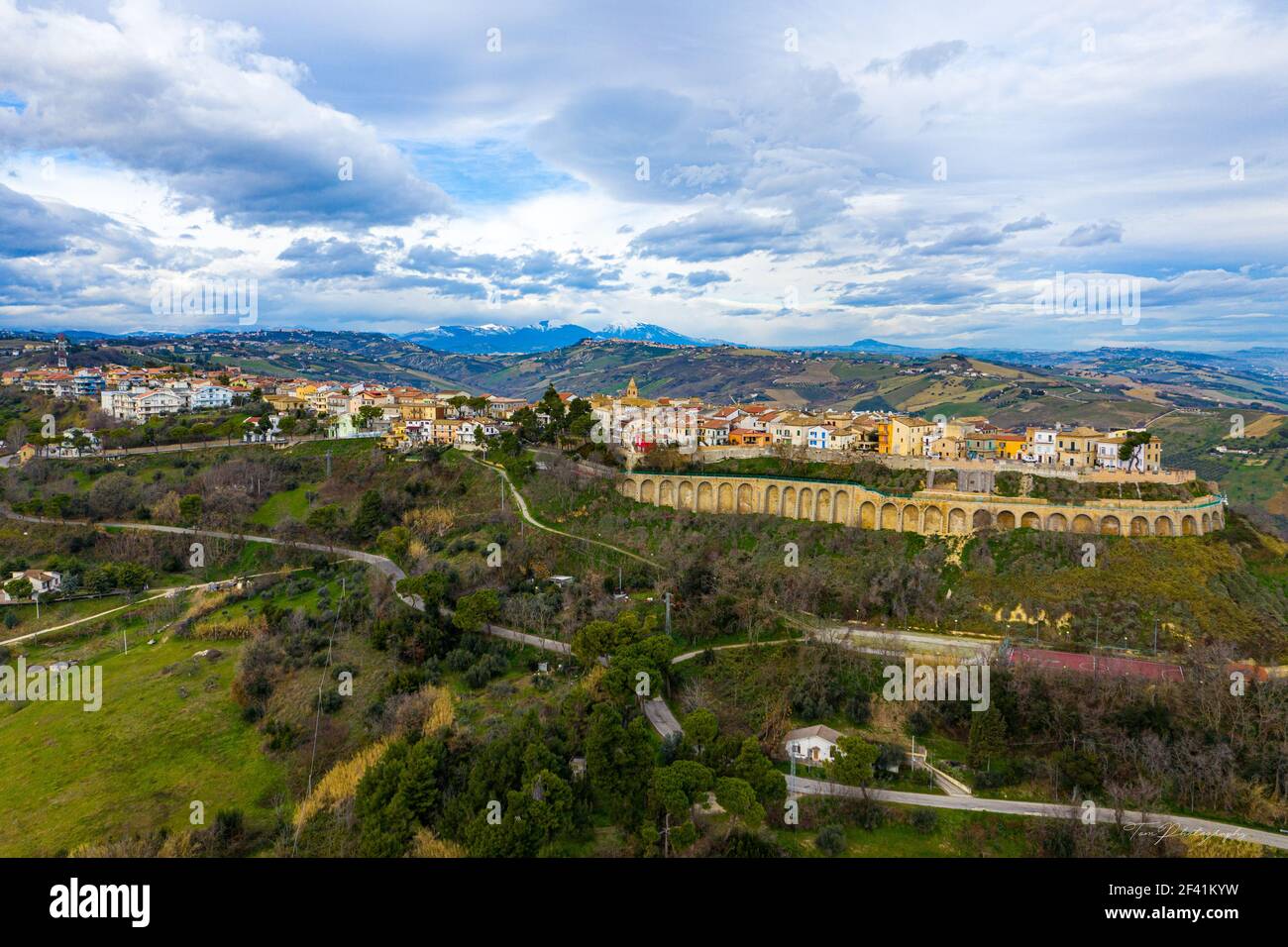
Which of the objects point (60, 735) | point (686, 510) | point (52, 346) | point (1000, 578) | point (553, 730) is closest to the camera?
point (553, 730)

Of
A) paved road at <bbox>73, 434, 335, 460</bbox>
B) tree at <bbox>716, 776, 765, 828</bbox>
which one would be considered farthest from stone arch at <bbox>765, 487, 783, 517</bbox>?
paved road at <bbox>73, 434, 335, 460</bbox>

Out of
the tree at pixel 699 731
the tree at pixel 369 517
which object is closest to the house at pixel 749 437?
the tree at pixel 369 517

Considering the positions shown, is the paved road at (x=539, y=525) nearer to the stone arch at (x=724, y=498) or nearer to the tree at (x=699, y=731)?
the stone arch at (x=724, y=498)

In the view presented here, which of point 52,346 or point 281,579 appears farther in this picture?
point 52,346

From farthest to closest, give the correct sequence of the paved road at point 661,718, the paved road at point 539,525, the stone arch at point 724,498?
the stone arch at point 724,498 → the paved road at point 539,525 → the paved road at point 661,718

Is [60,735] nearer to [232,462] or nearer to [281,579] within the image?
[281,579]

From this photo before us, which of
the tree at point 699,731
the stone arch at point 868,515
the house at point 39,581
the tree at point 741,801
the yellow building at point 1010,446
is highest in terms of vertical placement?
the yellow building at point 1010,446

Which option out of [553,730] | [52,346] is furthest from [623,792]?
[52,346]

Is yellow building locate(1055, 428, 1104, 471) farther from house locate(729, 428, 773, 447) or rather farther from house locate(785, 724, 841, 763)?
house locate(785, 724, 841, 763)
